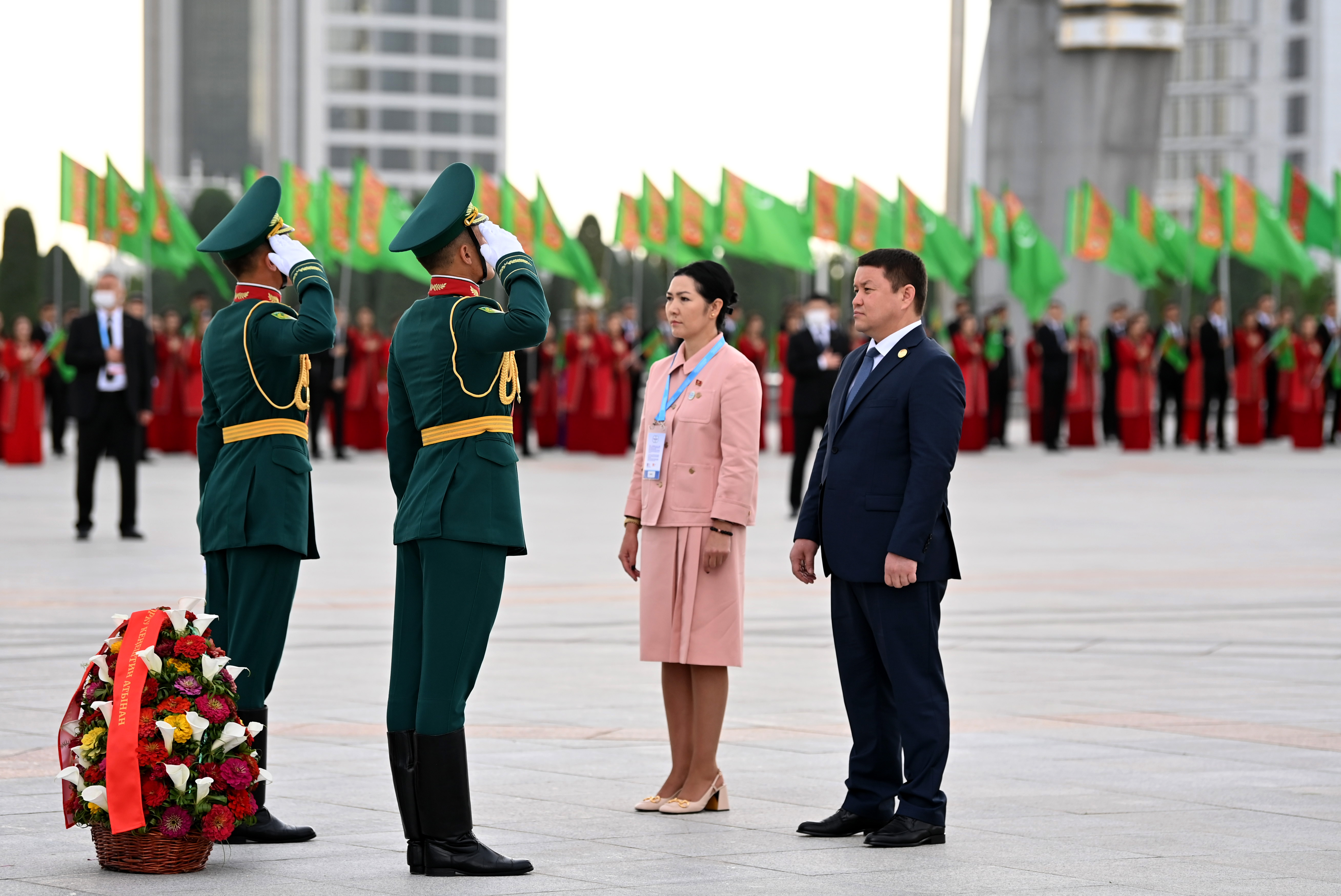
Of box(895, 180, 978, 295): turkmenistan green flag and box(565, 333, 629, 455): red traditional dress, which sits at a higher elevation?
box(895, 180, 978, 295): turkmenistan green flag

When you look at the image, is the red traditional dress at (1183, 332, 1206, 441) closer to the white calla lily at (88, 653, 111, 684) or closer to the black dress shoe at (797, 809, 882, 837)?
the black dress shoe at (797, 809, 882, 837)

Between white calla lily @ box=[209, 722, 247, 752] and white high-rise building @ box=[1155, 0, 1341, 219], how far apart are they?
4248 inches

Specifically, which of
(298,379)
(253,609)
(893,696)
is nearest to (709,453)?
(893,696)

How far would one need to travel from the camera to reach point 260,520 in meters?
6.29

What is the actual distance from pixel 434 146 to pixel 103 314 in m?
138

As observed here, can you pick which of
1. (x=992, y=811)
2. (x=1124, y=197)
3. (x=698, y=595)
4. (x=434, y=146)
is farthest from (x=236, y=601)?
(x=434, y=146)

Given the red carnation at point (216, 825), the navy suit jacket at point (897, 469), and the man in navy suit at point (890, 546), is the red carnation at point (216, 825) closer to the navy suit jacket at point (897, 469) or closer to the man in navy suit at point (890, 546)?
the man in navy suit at point (890, 546)

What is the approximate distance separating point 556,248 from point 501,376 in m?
25.5

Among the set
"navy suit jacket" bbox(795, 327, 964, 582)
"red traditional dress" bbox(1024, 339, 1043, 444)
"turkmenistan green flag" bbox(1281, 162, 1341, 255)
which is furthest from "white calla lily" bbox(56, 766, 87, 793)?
"turkmenistan green flag" bbox(1281, 162, 1341, 255)

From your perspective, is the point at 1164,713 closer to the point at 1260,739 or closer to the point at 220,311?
the point at 1260,739

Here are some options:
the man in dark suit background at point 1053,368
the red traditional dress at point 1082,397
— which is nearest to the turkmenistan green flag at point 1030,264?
the red traditional dress at point 1082,397

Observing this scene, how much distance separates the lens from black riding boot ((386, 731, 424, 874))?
5688 millimetres

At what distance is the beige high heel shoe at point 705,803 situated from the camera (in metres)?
6.55

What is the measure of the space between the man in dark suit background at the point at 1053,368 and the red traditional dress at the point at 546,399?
708cm
